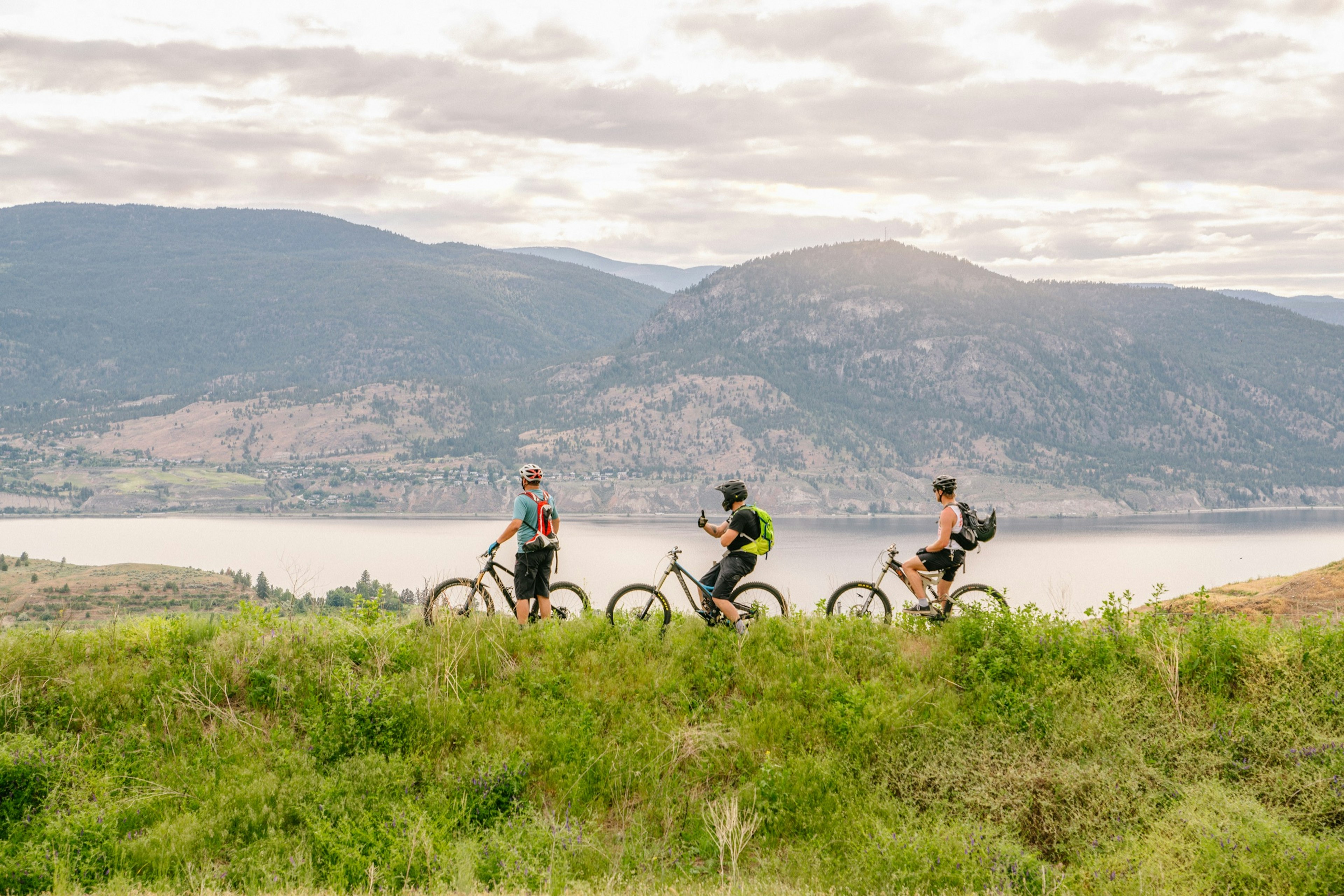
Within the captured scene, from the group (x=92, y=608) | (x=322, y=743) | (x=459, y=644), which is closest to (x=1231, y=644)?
(x=459, y=644)

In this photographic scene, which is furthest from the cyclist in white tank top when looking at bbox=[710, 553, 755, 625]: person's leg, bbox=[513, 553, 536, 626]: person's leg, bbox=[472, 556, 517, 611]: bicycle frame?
bbox=[472, 556, 517, 611]: bicycle frame

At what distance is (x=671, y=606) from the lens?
1330 centimetres

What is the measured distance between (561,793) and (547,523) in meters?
3.79

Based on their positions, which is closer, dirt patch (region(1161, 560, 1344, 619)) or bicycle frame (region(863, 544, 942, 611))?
bicycle frame (region(863, 544, 942, 611))

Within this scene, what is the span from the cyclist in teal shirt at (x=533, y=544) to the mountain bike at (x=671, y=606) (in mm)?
991

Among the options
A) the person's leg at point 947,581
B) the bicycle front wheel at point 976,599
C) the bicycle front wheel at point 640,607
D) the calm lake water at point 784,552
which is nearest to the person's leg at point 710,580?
the bicycle front wheel at point 640,607

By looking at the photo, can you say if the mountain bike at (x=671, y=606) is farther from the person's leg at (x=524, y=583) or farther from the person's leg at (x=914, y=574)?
the person's leg at (x=914, y=574)

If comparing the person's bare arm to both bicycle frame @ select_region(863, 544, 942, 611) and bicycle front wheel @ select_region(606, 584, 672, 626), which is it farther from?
bicycle front wheel @ select_region(606, 584, 672, 626)

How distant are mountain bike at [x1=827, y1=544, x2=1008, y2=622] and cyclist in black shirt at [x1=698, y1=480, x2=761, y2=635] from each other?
1397mm

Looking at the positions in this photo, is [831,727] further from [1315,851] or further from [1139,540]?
[1139,540]

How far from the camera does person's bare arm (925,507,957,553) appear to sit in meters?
12.7

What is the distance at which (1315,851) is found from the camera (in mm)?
8383

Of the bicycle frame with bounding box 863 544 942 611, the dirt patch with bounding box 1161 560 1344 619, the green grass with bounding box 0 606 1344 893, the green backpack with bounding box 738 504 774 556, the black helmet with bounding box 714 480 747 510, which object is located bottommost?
the green grass with bounding box 0 606 1344 893

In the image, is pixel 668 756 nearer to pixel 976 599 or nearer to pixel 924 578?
pixel 924 578
